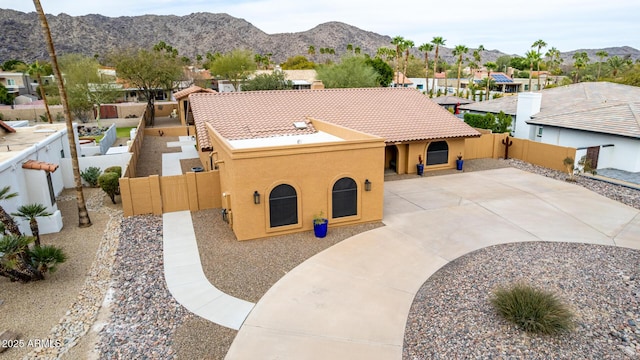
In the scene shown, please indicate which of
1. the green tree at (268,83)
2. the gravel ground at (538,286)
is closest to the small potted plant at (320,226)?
the gravel ground at (538,286)

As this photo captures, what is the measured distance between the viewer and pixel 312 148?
14.2 meters

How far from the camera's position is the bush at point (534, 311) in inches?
348

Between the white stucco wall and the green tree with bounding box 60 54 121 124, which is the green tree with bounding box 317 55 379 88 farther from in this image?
the green tree with bounding box 60 54 121 124

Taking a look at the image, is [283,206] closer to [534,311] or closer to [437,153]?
[534,311]

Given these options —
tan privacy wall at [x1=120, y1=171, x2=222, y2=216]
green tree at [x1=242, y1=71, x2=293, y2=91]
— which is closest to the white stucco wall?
tan privacy wall at [x1=120, y1=171, x2=222, y2=216]

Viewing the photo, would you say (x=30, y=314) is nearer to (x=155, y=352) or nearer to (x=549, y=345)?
(x=155, y=352)

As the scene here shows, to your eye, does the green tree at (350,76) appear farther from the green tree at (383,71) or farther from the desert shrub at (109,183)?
the desert shrub at (109,183)

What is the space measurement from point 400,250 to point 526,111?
2314 cm

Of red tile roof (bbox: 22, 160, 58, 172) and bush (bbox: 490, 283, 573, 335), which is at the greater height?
red tile roof (bbox: 22, 160, 58, 172)

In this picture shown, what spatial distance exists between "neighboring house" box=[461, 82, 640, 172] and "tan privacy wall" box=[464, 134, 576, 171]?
1368 mm

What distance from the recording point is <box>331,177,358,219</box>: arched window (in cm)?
1509

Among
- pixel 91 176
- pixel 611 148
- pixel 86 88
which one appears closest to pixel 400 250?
pixel 91 176

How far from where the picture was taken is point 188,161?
27.2 metres

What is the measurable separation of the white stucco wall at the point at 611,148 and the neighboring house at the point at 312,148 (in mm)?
7142
